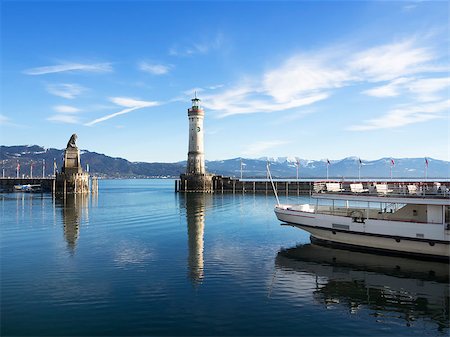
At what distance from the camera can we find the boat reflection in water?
17016mm

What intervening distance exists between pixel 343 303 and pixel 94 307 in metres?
12.0

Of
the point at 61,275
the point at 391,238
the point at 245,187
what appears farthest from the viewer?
the point at 245,187

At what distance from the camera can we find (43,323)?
1503 centimetres

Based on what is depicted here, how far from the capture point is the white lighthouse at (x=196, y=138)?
4087 inches

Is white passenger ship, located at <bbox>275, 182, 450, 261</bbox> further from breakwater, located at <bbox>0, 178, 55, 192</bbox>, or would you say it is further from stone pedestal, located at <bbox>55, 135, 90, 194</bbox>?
breakwater, located at <bbox>0, 178, 55, 192</bbox>

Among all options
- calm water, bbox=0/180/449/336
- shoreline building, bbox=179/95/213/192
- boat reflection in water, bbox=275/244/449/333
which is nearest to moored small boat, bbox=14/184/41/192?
shoreline building, bbox=179/95/213/192

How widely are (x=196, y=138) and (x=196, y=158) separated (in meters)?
5.87

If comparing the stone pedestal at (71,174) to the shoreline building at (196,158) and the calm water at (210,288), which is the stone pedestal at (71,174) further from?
the calm water at (210,288)

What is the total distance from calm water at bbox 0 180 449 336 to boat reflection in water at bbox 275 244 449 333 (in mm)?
58

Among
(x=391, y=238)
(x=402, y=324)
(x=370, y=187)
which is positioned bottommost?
(x=402, y=324)

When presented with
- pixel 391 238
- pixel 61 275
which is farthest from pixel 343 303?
pixel 61 275

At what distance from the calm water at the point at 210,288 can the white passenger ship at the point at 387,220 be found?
3.52ft

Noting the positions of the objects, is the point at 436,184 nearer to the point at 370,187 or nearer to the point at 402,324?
the point at 370,187

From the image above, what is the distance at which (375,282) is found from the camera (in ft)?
69.4
